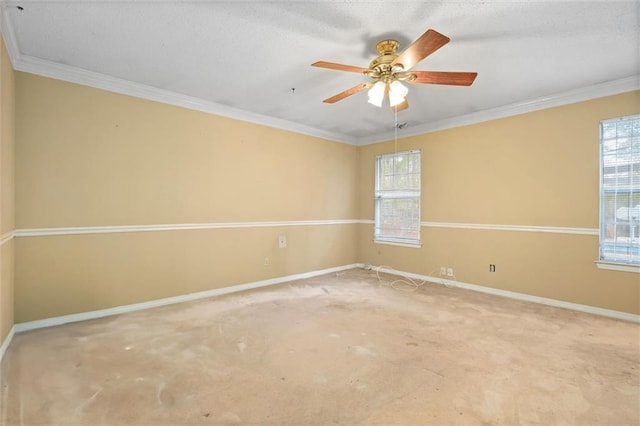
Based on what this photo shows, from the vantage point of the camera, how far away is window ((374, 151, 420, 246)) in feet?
16.0

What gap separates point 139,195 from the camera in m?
3.30

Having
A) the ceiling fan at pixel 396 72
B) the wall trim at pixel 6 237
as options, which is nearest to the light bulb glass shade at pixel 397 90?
the ceiling fan at pixel 396 72

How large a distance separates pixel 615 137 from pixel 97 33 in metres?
4.97

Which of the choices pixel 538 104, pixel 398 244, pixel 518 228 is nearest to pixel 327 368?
pixel 518 228

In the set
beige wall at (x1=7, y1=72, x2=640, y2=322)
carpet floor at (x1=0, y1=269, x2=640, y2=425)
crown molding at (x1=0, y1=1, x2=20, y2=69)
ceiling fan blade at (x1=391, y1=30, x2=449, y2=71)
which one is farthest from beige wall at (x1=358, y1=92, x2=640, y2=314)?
crown molding at (x1=0, y1=1, x2=20, y2=69)

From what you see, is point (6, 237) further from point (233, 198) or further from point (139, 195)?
point (233, 198)

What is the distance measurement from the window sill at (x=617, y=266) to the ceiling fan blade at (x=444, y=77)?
2.59 metres

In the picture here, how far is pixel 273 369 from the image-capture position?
2.11 meters

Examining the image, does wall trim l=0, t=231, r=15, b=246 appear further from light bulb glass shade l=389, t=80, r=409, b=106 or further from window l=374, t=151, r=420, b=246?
window l=374, t=151, r=420, b=246

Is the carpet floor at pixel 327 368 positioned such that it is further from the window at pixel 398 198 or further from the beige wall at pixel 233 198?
the window at pixel 398 198

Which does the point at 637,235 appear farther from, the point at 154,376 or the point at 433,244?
the point at 154,376

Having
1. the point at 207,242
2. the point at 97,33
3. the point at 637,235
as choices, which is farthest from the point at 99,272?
the point at 637,235

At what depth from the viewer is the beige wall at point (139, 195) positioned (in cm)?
276

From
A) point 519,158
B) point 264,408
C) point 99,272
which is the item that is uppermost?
point 519,158
